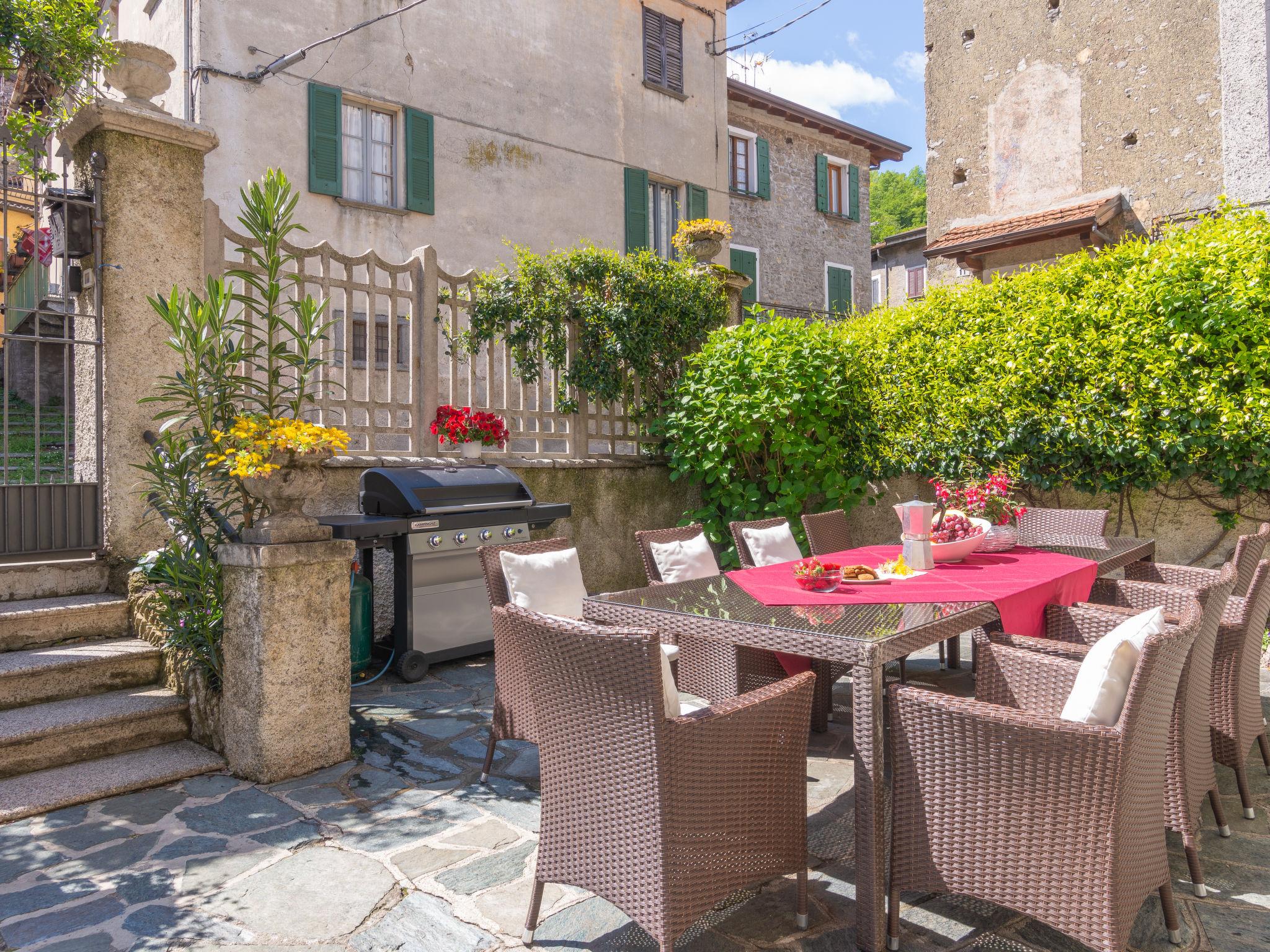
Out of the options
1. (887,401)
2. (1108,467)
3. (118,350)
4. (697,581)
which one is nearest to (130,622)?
(118,350)

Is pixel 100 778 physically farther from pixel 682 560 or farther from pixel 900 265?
pixel 900 265

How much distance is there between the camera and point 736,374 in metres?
6.80

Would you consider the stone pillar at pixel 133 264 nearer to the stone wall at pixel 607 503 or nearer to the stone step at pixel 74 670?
the stone step at pixel 74 670

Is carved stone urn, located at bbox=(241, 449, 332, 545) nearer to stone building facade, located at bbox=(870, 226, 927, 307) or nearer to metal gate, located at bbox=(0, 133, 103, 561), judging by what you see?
metal gate, located at bbox=(0, 133, 103, 561)

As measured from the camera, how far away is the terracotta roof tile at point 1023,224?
32.3ft

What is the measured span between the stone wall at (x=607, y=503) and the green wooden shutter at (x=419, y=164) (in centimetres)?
537

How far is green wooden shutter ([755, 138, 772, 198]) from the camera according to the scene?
1593 centimetres

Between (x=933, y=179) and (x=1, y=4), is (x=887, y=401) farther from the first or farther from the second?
(x=933, y=179)

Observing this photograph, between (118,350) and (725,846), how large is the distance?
12.5 ft

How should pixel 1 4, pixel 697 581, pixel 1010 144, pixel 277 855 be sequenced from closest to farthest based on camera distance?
pixel 277 855, pixel 697 581, pixel 1 4, pixel 1010 144

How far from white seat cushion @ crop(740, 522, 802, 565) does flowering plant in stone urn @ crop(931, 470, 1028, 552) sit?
82 centimetres

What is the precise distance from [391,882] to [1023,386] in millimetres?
5049

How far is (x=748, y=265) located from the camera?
51.7 feet

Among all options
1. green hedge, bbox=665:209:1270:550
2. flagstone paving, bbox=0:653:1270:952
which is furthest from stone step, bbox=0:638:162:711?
green hedge, bbox=665:209:1270:550
